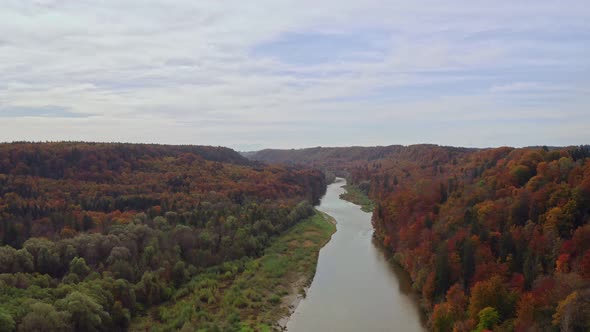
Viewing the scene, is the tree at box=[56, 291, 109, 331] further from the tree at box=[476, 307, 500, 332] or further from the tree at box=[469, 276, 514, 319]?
the tree at box=[469, 276, 514, 319]

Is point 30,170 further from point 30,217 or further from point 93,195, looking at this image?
point 30,217

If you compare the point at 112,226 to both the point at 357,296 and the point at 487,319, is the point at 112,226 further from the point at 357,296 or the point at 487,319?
the point at 487,319

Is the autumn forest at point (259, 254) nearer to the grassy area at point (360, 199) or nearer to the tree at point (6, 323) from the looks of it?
the tree at point (6, 323)

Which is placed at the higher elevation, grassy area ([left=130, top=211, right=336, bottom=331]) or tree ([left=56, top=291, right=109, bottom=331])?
tree ([left=56, top=291, right=109, bottom=331])

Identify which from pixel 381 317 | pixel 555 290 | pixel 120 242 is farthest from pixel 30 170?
pixel 555 290

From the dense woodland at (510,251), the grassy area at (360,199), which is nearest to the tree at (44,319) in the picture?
the dense woodland at (510,251)

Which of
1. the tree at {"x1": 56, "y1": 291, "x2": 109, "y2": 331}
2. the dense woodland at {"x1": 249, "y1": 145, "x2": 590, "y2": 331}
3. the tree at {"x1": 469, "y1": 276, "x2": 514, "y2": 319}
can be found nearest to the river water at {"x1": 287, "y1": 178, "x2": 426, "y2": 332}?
the dense woodland at {"x1": 249, "y1": 145, "x2": 590, "y2": 331}
